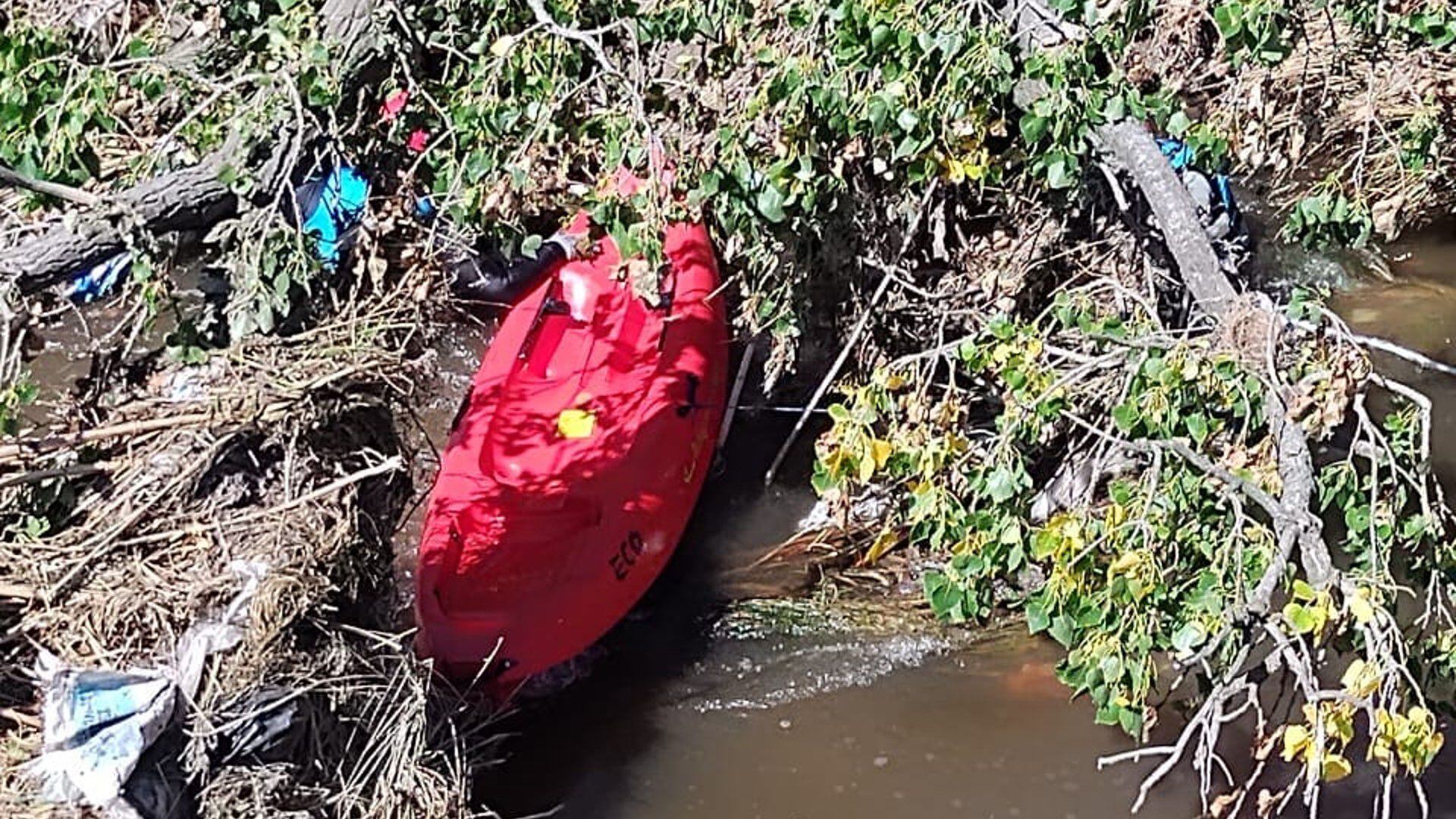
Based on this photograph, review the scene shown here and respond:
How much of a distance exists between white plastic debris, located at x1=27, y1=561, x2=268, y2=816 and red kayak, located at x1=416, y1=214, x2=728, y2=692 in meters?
1.38

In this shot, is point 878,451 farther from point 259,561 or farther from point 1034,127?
point 259,561

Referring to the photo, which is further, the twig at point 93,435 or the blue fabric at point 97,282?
the blue fabric at point 97,282

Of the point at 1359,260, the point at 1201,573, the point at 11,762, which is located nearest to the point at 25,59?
the point at 11,762

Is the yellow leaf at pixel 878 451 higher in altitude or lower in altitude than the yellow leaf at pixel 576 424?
higher

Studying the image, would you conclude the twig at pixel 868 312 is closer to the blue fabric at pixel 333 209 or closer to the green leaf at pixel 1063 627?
A: the blue fabric at pixel 333 209

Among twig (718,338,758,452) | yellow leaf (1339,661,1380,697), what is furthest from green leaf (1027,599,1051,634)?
twig (718,338,758,452)

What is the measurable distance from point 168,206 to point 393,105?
27.8 inches

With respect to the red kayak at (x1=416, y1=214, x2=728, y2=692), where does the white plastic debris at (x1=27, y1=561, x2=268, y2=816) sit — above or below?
above

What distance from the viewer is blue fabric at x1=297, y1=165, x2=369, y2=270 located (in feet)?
15.5

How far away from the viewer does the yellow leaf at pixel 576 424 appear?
19.0 feet

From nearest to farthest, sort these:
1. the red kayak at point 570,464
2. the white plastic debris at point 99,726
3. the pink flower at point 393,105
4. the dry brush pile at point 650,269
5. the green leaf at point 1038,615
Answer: the green leaf at point 1038,615
the dry brush pile at point 650,269
the white plastic debris at point 99,726
the pink flower at point 393,105
the red kayak at point 570,464


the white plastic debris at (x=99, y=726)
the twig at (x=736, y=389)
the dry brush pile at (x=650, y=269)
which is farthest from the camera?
the twig at (x=736, y=389)

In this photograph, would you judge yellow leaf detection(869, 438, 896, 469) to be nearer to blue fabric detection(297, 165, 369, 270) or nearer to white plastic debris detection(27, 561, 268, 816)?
white plastic debris detection(27, 561, 268, 816)

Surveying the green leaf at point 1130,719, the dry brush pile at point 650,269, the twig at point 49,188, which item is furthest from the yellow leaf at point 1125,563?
the twig at point 49,188
